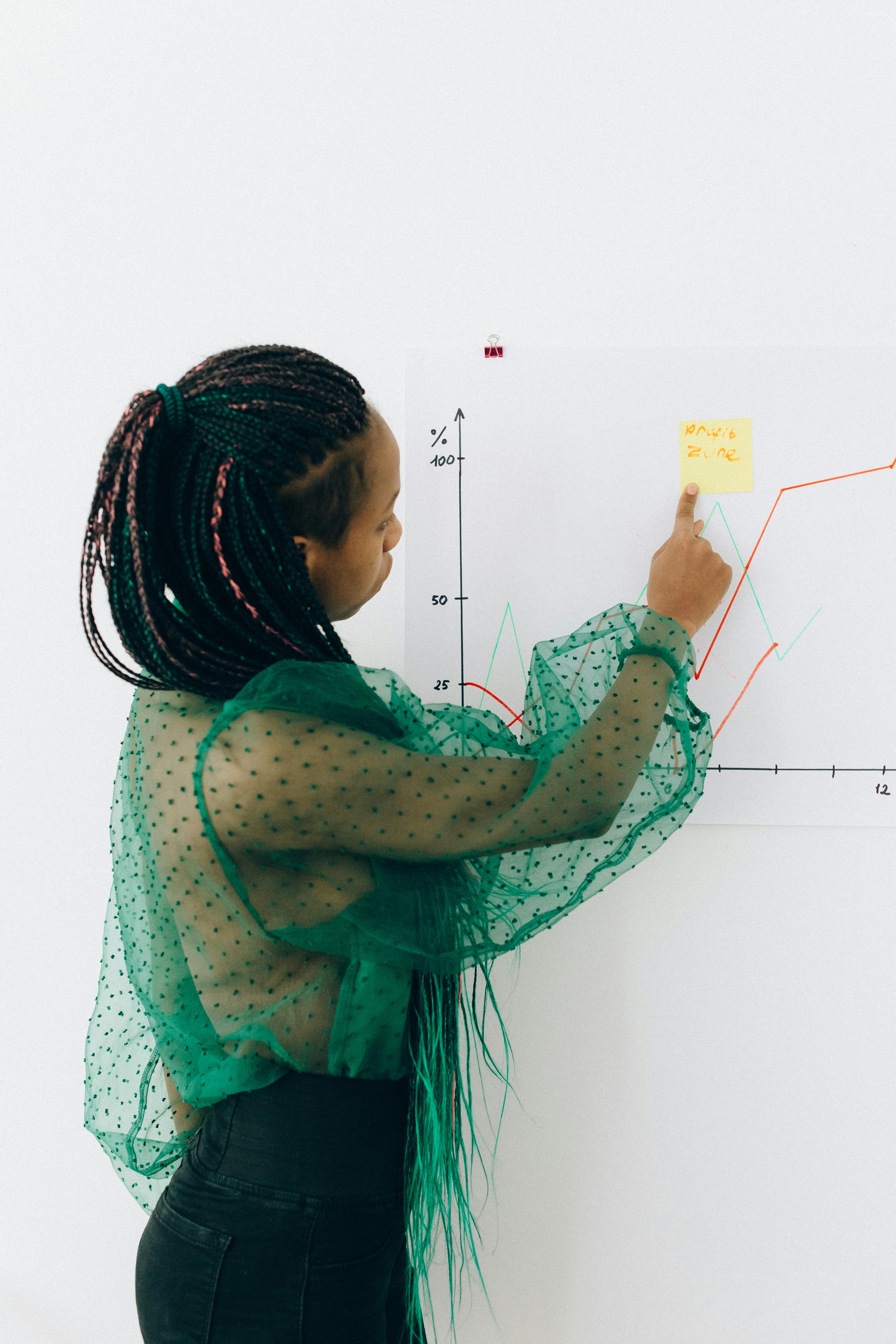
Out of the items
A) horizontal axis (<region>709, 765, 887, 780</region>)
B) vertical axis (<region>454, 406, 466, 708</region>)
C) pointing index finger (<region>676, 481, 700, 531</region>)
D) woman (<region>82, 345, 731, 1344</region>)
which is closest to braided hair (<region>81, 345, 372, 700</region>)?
woman (<region>82, 345, 731, 1344</region>)

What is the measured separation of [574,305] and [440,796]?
1.89 ft

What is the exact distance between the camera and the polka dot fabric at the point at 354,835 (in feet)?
2.04

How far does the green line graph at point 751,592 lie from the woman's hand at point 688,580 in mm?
32

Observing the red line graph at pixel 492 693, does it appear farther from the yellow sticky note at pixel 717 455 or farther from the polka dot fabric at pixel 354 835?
the yellow sticky note at pixel 717 455

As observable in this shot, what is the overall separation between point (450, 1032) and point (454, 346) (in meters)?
0.67

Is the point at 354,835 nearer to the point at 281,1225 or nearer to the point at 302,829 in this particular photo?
the point at 302,829

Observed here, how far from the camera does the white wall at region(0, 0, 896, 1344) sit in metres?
0.94

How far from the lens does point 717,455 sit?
930 millimetres

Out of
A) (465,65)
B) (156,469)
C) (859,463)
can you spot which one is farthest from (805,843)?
(465,65)

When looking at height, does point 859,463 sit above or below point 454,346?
below

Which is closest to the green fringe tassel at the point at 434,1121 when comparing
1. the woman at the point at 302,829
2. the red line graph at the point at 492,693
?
the woman at the point at 302,829

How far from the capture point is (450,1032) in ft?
2.56

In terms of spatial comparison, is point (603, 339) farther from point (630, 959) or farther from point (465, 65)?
point (630, 959)

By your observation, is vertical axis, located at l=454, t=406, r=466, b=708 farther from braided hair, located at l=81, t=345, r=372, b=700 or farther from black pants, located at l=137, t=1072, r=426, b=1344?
black pants, located at l=137, t=1072, r=426, b=1344
